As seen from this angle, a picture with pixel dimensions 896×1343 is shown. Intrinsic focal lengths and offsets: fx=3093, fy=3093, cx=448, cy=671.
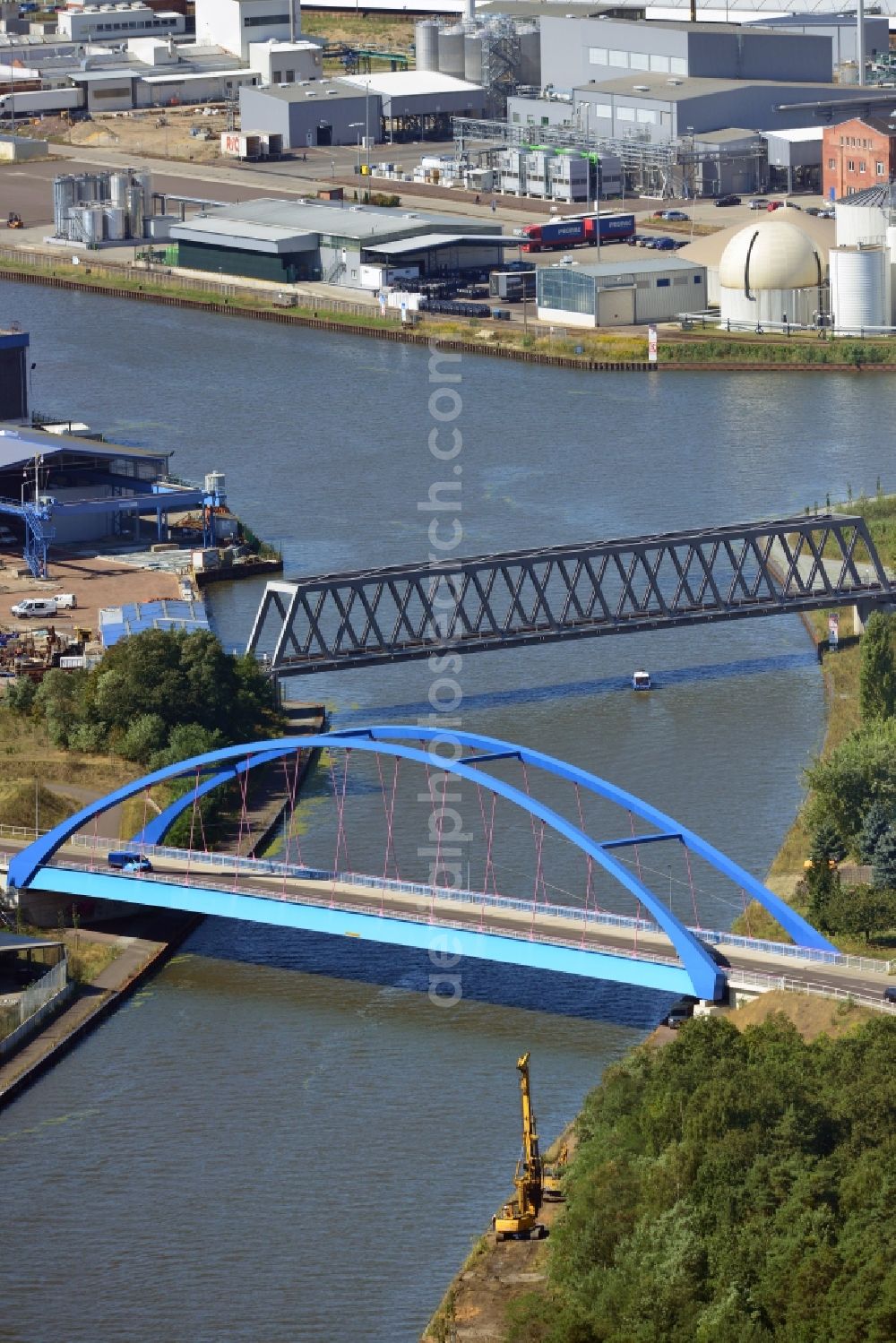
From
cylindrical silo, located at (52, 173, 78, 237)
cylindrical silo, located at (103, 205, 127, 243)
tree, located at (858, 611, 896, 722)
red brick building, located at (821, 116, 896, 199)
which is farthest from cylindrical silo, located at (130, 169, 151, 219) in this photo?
tree, located at (858, 611, 896, 722)

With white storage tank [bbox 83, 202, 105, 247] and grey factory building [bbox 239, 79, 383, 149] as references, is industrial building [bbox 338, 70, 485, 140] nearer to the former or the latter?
grey factory building [bbox 239, 79, 383, 149]

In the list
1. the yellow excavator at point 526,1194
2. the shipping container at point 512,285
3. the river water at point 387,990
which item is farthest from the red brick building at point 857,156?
the yellow excavator at point 526,1194

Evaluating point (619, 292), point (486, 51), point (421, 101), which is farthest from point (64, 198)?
point (486, 51)

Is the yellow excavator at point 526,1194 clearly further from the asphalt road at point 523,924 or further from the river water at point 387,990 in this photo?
the asphalt road at point 523,924

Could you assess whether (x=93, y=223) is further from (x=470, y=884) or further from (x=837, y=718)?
(x=470, y=884)

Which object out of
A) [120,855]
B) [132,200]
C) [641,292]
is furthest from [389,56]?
[120,855]

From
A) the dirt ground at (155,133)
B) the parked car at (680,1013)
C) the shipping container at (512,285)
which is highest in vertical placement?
the dirt ground at (155,133)

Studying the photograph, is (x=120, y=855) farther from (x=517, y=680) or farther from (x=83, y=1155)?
(x=517, y=680)
